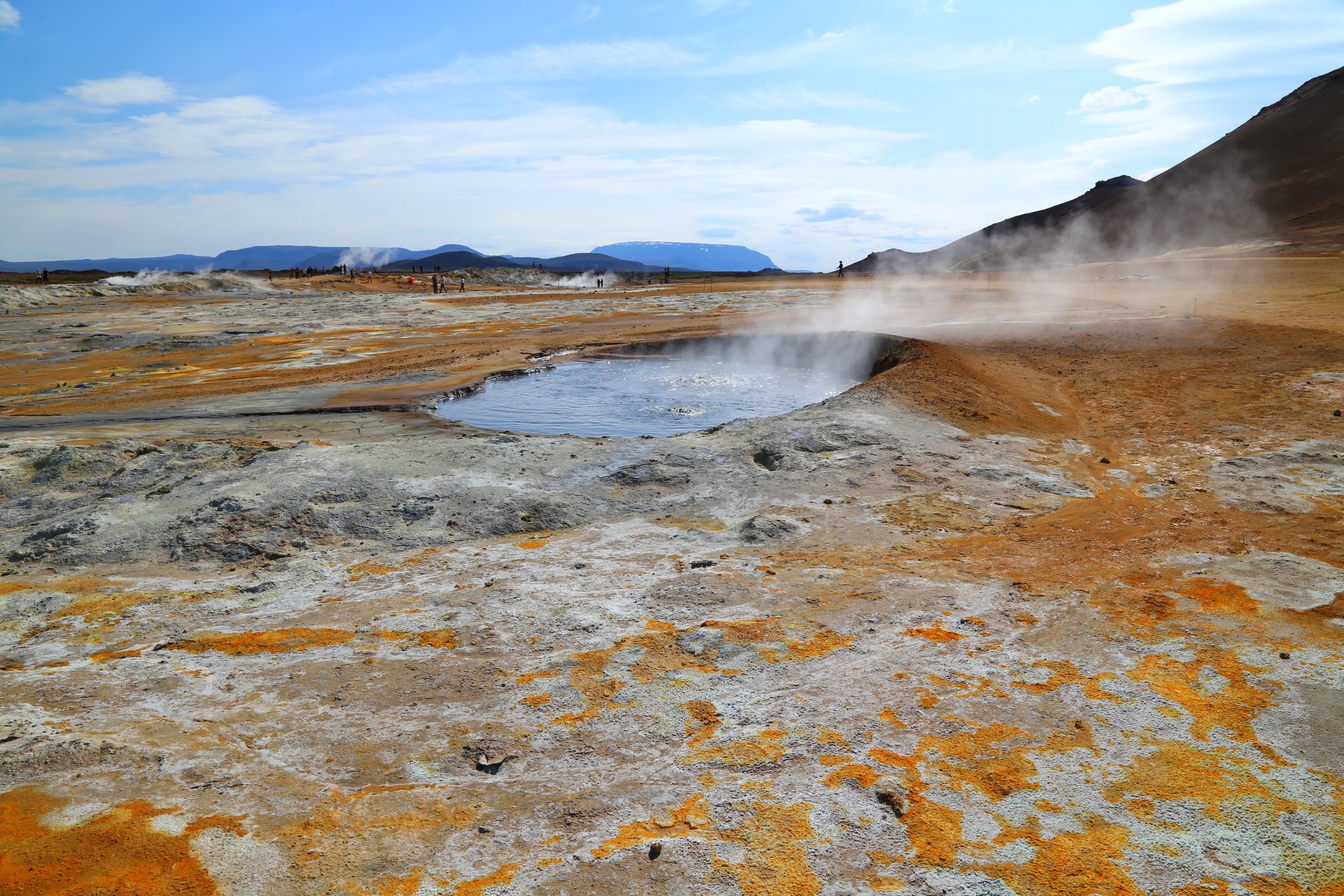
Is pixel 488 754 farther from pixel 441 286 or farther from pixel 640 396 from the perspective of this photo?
pixel 441 286

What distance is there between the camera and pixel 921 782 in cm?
334

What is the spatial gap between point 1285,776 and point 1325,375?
34.7 ft

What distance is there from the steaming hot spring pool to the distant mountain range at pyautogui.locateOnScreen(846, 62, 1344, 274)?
37224 mm

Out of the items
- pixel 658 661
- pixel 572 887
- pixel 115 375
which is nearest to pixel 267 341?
pixel 115 375

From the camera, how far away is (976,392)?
11367 mm

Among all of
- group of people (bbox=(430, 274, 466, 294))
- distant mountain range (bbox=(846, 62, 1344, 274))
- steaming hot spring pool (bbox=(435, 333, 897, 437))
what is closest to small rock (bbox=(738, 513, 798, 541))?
steaming hot spring pool (bbox=(435, 333, 897, 437))

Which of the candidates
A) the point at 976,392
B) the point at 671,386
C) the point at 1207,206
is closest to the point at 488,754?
the point at 976,392

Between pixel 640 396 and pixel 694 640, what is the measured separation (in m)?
10.6

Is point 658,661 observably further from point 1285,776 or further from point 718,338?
point 718,338

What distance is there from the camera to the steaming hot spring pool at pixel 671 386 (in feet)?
42.0

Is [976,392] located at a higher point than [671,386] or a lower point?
higher

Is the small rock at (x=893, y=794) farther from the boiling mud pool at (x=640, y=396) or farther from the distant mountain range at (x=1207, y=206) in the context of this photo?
the distant mountain range at (x=1207, y=206)

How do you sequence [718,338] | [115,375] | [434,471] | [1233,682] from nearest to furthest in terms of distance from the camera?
[1233,682] < [434,471] < [115,375] < [718,338]

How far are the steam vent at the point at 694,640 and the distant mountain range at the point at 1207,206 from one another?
44.3 metres
